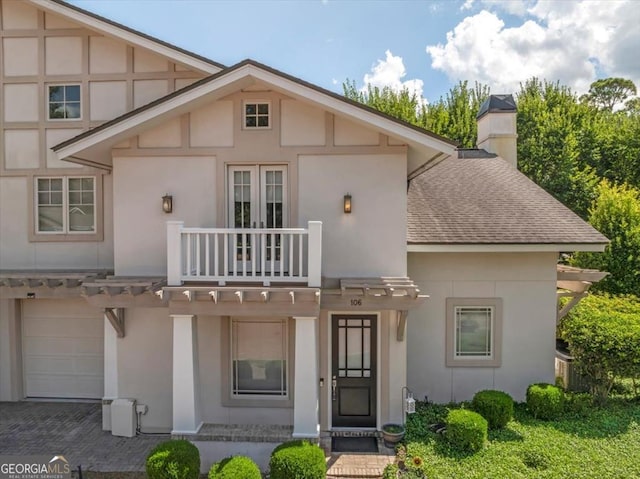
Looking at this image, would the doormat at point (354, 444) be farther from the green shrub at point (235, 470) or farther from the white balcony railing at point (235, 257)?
the white balcony railing at point (235, 257)

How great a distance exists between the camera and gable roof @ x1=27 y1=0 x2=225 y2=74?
28.9ft

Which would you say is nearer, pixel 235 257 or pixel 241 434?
pixel 241 434

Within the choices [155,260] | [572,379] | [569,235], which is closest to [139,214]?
[155,260]

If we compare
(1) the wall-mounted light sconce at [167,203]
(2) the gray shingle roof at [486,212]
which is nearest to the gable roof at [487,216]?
(2) the gray shingle roof at [486,212]

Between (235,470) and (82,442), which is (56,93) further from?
A: (235,470)

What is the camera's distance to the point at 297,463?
18.6 feet

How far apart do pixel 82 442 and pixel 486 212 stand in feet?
33.8

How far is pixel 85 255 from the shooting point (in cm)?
929

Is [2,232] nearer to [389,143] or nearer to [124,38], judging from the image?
[124,38]

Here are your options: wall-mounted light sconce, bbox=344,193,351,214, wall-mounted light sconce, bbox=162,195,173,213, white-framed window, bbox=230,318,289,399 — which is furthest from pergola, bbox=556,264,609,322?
wall-mounted light sconce, bbox=162,195,173,213

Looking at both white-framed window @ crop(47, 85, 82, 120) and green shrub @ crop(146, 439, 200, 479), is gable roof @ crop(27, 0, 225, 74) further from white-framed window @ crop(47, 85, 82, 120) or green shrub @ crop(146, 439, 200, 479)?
green shrub @ crop(146, 439, 200, 479)

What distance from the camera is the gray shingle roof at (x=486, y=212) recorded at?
865 centimetres

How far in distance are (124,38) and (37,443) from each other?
8.91 meters

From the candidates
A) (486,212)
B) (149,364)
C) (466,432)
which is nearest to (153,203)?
(149,364)
